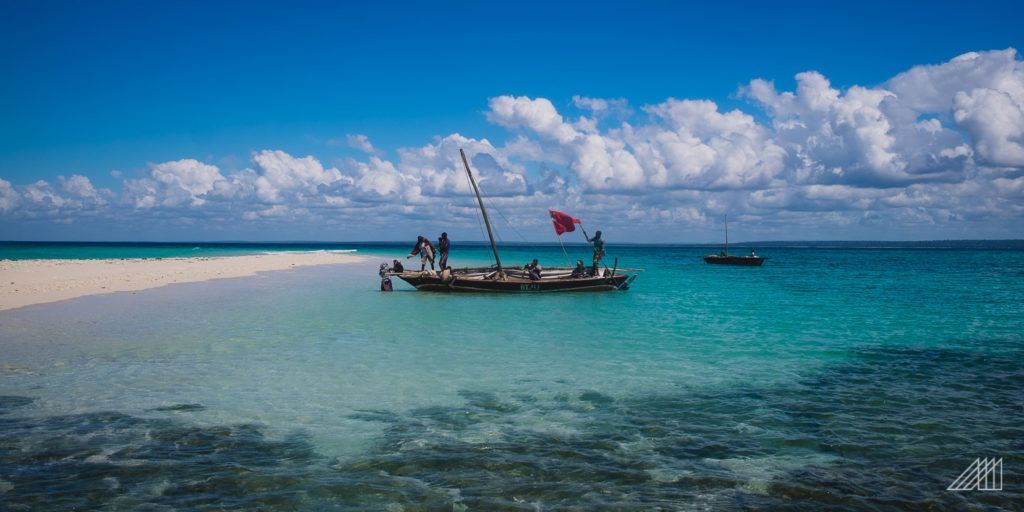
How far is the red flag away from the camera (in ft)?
105

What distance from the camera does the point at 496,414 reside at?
10312 mm

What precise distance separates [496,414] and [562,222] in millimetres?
22604

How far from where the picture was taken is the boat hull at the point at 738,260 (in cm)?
6806

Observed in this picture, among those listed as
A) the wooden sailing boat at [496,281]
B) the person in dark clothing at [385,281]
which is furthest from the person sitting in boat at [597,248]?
the person in dark clothing at [385,281]

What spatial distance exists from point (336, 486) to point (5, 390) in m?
8.36

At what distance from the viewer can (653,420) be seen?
9.95m

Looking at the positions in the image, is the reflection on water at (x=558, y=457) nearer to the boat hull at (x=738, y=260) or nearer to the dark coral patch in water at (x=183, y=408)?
the dark coral patch in water at (x=183, y=408)

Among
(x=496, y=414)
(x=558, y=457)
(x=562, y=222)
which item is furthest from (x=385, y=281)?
(x=558, y=457)

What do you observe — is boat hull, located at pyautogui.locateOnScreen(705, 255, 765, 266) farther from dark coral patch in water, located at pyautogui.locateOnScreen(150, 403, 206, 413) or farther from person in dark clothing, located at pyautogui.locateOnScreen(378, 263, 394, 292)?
dark coral patch in water, located at pyautogui.locateOnScreen(150, 403, 206, 413)

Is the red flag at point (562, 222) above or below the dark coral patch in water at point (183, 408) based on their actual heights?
above

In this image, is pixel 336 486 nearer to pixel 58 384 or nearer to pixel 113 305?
pixel 58 384

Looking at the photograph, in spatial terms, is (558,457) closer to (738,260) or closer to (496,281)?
(496,281)

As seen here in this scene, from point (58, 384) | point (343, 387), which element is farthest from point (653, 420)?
point (58, 384)

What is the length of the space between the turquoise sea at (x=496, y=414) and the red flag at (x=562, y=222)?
1099 centimetres
